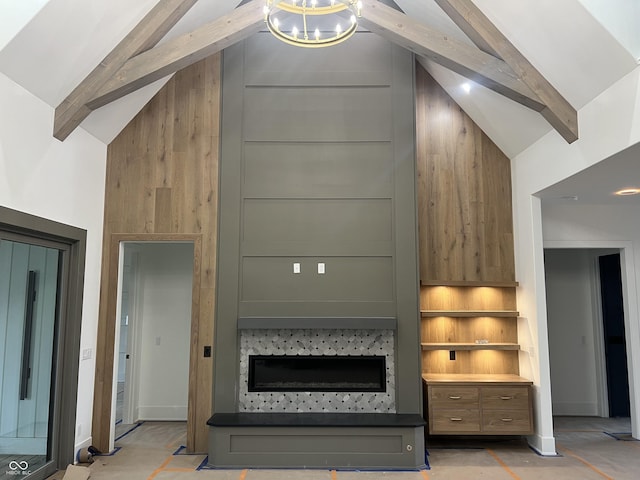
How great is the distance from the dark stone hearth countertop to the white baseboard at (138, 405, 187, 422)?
1665 mm

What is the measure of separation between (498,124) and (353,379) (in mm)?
3245

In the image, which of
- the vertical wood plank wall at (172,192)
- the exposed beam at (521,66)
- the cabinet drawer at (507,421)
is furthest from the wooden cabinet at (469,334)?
the vertical wood plank wall at (172,192)

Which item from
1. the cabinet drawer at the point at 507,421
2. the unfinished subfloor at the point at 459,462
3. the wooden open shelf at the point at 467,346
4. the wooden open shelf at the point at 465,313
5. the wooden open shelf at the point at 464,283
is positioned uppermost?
the wooden open shelf at the point at 464,283

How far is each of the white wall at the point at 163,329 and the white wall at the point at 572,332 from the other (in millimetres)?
5062

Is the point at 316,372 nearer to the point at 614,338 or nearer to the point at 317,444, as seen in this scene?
the point at 317,444

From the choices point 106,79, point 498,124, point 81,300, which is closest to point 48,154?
point 106,79

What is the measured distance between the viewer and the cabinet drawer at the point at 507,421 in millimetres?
4984

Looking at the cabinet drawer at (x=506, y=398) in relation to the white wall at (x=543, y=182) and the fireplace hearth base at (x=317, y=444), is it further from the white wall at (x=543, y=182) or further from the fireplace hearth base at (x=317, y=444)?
the fireplace hearth base at (x=317, y=444)

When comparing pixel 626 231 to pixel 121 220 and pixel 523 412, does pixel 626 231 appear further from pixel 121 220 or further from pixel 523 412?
pixel 121 220

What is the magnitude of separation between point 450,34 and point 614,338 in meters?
4.71

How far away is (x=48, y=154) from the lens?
14.1 feet

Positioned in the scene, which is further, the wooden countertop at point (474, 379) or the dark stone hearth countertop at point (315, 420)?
the wooden countertop at point (474, 379)

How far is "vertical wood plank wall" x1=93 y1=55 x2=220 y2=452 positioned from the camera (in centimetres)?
513

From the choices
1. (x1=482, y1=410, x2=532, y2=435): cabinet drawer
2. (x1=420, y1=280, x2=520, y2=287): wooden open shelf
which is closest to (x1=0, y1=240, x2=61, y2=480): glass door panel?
(x1=420, y1=280, x2=520, y2=287): wooden open shelf
